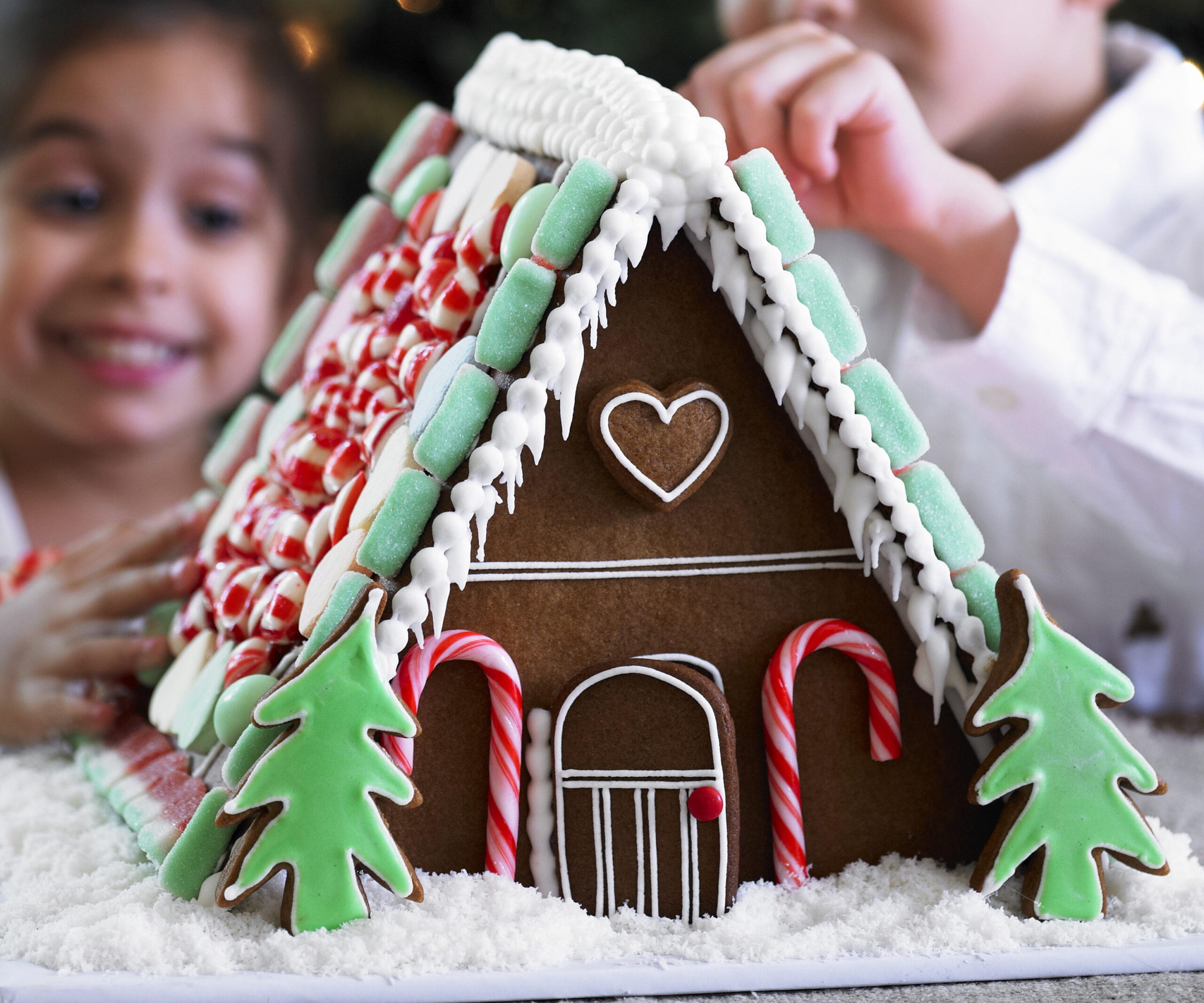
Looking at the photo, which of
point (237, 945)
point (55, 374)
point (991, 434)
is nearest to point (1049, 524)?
point (991, 434)

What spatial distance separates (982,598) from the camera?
0.66m

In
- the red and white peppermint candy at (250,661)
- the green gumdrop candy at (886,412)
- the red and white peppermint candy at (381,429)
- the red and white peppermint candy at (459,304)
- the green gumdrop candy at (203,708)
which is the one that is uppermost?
the red and white peppermint candy at (459,304)

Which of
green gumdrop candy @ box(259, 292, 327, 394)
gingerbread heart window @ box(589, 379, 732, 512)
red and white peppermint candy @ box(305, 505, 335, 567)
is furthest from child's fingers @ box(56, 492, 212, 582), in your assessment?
gingerbread heart window @ box(589, 379, 732, 512)

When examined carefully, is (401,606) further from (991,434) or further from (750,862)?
(991,434)

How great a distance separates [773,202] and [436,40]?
1131 millimetres

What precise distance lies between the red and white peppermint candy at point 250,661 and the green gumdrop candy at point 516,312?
249 millimetres

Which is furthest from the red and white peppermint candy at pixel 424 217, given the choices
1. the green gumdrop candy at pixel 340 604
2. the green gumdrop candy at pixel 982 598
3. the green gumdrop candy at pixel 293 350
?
the green gumdrop candy at pixel 982 598

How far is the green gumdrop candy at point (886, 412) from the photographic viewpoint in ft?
2.09

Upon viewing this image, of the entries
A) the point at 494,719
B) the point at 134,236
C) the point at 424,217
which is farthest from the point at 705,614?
the point at 134,236

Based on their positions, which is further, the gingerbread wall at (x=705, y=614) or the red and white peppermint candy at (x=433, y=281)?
the red and white peppermint candy at (x=433, y=281)

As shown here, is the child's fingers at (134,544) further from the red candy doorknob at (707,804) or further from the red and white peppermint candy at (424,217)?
the red candy doorknob at (707,804)

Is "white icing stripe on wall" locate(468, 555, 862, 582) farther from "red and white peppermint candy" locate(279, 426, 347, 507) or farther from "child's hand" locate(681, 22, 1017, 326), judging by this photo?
"child's hand" locate(681, 22, 1017, 326)

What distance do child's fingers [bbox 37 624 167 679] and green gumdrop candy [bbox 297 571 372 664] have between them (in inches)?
15.1

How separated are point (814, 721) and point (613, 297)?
280 millimetres
